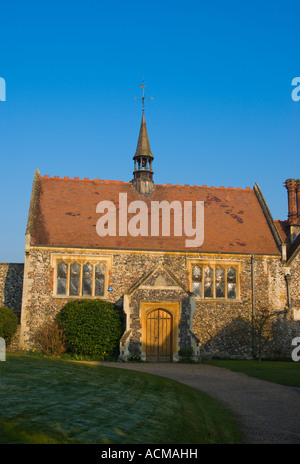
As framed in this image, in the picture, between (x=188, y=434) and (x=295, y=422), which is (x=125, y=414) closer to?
(x=188, y=434)

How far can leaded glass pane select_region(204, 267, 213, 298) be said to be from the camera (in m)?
23.8

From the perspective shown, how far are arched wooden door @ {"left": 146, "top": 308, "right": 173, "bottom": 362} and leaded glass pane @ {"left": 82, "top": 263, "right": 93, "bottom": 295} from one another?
339cm

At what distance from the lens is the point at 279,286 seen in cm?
2425

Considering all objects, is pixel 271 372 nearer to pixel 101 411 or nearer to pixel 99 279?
pixel 99 279

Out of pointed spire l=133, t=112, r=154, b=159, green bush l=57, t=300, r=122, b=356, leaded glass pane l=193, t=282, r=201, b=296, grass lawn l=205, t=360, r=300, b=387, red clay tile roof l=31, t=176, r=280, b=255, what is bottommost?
grass lawn l=205, t=360, r=300, b=387

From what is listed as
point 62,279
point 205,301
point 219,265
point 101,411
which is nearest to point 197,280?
point 205,301

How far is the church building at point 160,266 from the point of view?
2145cm

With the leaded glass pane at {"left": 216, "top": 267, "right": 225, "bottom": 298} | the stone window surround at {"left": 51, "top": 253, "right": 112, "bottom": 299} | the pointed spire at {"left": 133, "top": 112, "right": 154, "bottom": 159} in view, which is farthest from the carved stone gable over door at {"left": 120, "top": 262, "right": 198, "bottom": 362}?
the pointed spire at {"left": 133, "top": 112, "right": 154, "bottom": 159}

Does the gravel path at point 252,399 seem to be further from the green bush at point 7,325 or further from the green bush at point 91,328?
the green bush at point 7,325

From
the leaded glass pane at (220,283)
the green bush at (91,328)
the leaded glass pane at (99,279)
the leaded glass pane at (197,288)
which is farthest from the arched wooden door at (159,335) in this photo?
the leaded glass pane at (220,283)

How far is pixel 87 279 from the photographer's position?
75.7ft

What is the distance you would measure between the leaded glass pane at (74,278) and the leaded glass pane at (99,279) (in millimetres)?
917

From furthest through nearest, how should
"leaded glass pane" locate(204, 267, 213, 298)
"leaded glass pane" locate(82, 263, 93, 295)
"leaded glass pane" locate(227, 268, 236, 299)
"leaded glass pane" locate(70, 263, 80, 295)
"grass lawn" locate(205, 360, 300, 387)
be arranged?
"leaded glass pane" locate(227, 268, 236, 299) → "leaded glass pane" locate(204, 267, 213, 298) → "leaded glass pane" locate(82, 263, 93, 295) → "leaded glass pane" locate(70, 263, 80, 295) → "grass lawn" locate(205, 360, 300, 387)

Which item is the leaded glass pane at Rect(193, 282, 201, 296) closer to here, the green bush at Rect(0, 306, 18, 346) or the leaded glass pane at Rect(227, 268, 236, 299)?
the leaded glass pane at Rect(227, 268, 236, 299)
